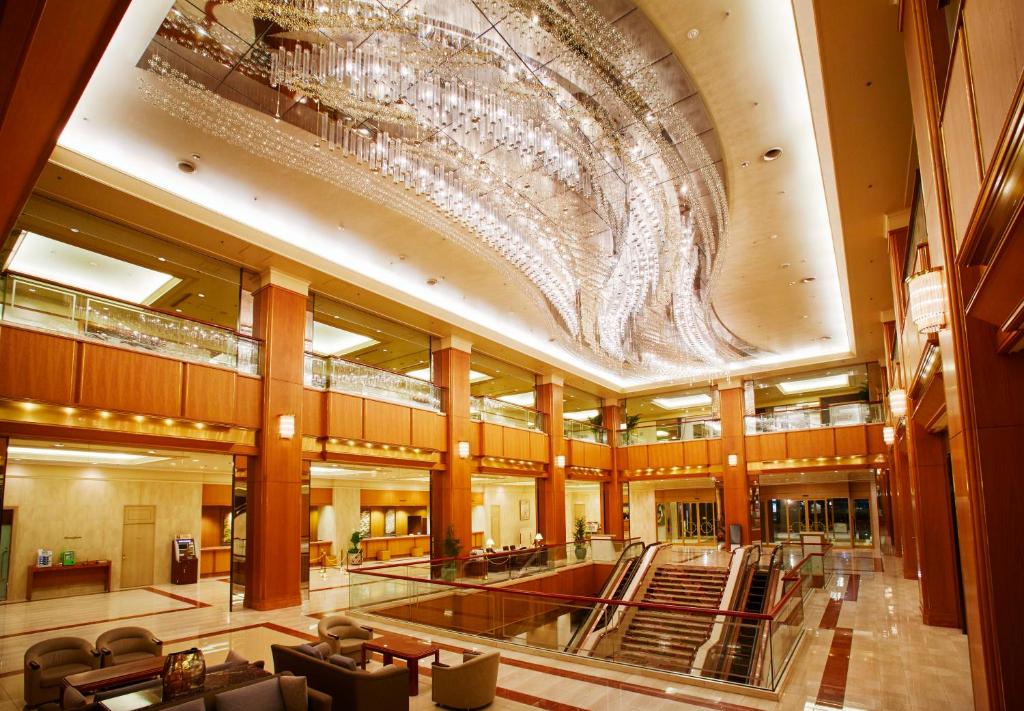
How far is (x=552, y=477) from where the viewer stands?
1852 cm

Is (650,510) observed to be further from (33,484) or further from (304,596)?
(33,484)

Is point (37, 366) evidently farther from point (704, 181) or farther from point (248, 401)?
point (704, 181)

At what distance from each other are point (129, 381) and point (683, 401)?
1992cm

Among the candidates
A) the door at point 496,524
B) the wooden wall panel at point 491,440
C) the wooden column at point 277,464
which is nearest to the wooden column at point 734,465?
the wooden wall panel at point 491,440

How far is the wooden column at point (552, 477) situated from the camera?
59.8 ft

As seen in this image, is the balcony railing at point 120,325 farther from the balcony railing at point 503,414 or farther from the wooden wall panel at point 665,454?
the wooden wall panel at point 665,454

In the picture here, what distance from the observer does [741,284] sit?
42.4ft

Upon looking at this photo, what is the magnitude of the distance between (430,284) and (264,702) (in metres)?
9.45

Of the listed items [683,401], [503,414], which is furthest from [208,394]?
[683,401]

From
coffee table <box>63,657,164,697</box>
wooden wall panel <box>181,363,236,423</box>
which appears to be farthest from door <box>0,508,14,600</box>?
coffee table <box>63,657,164,697</box>

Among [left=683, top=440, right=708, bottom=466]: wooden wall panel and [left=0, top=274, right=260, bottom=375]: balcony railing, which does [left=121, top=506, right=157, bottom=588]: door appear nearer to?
[left=0, top=274, right=260, bottom=375]: balcony railing

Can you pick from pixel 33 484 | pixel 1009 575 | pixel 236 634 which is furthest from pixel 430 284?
pixel 1009 575

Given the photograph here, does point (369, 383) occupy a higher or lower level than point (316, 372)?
lower

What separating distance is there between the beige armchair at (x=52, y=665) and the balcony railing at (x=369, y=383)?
6011mm
